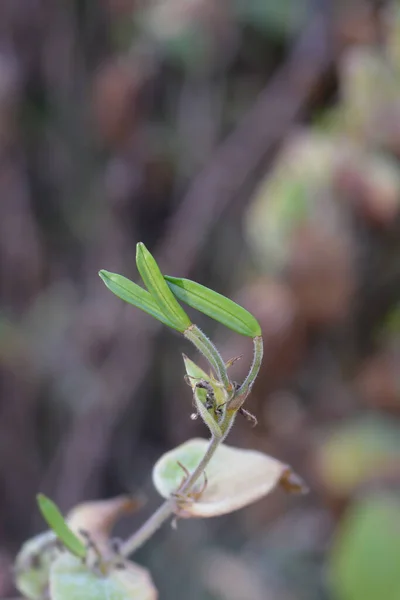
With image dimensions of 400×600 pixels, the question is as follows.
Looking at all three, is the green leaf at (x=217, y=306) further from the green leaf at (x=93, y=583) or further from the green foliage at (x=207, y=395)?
the green leaf at (x=93, y=583)

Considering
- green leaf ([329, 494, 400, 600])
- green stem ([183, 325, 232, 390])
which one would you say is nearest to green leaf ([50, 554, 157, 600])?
green stem ([183, 325, 232, 390])

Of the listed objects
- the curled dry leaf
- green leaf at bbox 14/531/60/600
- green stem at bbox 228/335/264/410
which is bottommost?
green leaf at bbox 14/531/60/600

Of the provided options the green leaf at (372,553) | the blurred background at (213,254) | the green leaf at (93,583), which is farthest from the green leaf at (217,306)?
the green leaf at (372,553)

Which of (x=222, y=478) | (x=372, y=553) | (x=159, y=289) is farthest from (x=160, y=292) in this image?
(x=372, y=553)

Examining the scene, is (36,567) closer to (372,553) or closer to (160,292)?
(160,292)

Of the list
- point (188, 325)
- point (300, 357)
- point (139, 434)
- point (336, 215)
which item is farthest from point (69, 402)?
point (188, 325)

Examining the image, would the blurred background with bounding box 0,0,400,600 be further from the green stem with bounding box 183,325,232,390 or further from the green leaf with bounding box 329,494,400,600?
the green stem with bounding box 183,325,232,390
